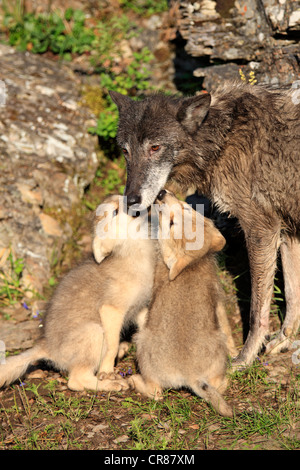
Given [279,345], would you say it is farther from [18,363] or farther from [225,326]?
[18,363]

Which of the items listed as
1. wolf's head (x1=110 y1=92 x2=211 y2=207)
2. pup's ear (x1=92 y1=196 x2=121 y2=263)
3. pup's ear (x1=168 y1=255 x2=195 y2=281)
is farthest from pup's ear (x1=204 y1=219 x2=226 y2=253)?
pup's ear (x1=92 y1=196 x2=121 y2=263)

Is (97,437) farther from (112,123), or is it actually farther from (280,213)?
(112,123)

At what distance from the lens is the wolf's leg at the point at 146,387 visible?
13.2 ft

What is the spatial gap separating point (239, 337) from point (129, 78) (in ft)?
13.4

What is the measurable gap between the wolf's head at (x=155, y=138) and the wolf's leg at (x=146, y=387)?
142cm

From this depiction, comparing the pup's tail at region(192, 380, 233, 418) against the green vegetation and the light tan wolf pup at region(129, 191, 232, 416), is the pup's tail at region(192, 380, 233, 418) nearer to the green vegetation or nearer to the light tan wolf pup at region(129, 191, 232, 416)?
the light tan wolf pup at region(129, 191, 232, 416)

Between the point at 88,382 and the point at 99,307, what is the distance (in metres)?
0.62

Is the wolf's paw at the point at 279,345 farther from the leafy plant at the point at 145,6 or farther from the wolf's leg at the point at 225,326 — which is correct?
the leafy plant at the point at 145,6

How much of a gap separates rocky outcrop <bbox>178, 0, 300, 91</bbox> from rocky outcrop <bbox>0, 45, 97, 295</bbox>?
6.30ft

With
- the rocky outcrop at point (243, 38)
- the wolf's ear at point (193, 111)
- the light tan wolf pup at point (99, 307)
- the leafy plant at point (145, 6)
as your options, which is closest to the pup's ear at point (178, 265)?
the light tan wolf pup at point (99, 307)

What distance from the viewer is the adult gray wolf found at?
4.36 meters
